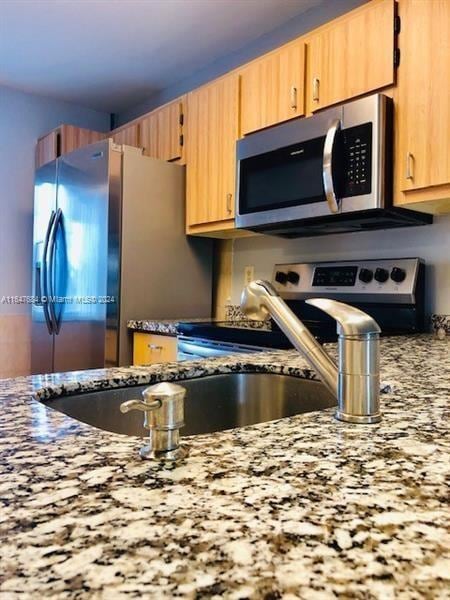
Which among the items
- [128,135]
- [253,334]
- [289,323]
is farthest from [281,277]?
[289,323]

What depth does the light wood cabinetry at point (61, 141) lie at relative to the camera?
11.2 feet

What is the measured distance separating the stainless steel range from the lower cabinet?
104mm

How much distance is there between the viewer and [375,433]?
2.01ft

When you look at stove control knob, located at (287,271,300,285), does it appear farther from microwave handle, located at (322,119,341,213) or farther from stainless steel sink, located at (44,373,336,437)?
stainless steel sink, located at (44,373,336,437)

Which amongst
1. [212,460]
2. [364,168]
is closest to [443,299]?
[364,168]

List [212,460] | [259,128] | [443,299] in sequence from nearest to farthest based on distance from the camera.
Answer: [212,460] → [443,299] → [259,128]

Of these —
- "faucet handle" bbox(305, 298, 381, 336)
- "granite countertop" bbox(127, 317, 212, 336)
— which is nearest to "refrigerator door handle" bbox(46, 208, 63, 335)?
"granite countertop" bbox(127, 317, 212, 336)

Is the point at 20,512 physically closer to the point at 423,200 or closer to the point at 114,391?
the point at 114,391

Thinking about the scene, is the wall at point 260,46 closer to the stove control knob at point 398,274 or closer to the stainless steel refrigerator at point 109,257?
the stainless steel refrigerator at point 109,257

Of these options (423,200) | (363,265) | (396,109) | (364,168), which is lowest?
(363,265)

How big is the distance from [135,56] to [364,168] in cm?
195

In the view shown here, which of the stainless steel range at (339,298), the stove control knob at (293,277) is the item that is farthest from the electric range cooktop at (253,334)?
the stove control knob at (293,277)

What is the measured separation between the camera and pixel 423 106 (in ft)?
5.88

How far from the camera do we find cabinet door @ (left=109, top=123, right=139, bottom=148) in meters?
3.22
